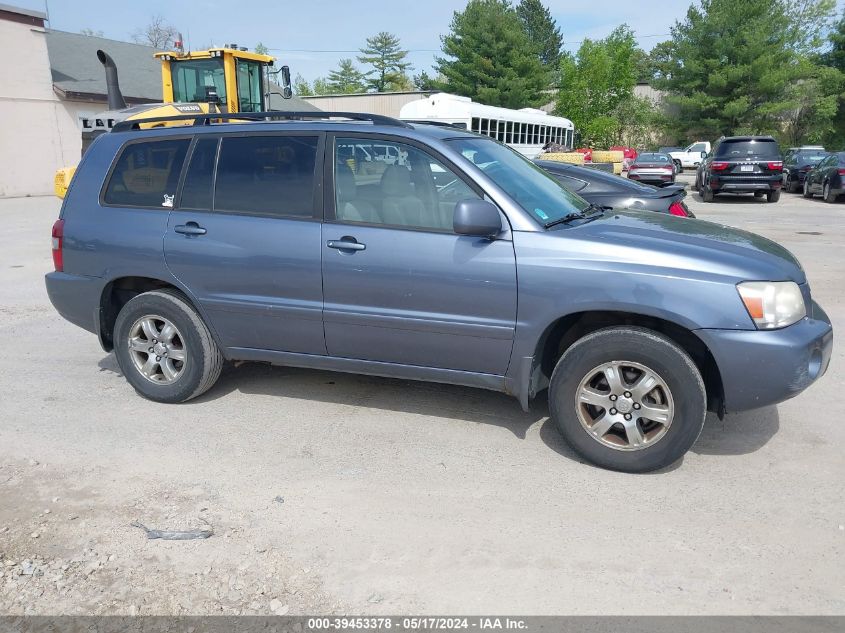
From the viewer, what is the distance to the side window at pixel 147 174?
4.76 metres

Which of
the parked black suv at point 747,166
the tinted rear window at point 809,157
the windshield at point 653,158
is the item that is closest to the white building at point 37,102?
the windshield at point 653,158

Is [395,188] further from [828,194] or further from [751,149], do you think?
[828,194]

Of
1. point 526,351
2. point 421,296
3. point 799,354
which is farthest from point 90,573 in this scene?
point 799,354

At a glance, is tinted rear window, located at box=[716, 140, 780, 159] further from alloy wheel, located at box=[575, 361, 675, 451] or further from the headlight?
alloy wheel, located at box=[575, 361, 675, 451]

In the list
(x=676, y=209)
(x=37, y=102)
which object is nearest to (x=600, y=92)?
(x=37, y=102)

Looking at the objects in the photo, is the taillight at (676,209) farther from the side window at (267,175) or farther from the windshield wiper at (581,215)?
→ the side window at (267,175)

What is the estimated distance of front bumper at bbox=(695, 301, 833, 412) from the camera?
3539mm

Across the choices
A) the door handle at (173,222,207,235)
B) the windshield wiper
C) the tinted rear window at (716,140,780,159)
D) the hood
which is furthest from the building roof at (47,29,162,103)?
the hood

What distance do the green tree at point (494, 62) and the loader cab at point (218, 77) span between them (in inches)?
1385

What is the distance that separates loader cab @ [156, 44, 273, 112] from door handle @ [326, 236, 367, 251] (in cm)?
1117

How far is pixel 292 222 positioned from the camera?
14.3 feet

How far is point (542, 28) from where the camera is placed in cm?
7919

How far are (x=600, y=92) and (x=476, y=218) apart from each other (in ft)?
162

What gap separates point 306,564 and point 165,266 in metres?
2.46
